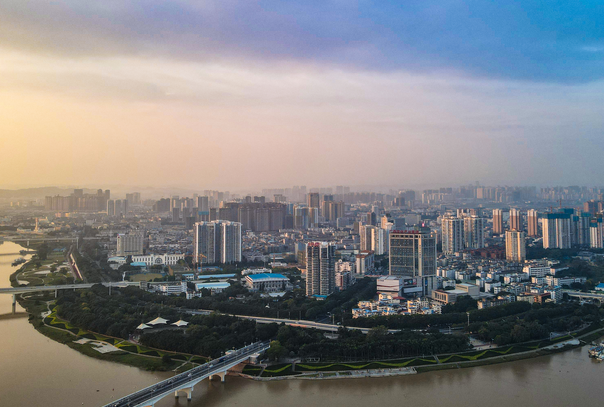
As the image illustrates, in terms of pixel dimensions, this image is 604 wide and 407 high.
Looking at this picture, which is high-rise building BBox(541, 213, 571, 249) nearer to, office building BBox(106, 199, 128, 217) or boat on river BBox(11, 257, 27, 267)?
boat on river BBox(11, 257, 27, 267)

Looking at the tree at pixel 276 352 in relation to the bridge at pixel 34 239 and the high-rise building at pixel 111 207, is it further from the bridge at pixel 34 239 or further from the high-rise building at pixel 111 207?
the high-rise building at pixel 111 207

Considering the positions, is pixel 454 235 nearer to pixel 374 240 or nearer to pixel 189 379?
pixel 374 240

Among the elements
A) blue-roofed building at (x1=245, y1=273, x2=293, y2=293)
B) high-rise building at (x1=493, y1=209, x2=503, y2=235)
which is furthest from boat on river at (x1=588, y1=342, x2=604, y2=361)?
high-rise building at (x1=493, y1=209, x2=503, y2=235)

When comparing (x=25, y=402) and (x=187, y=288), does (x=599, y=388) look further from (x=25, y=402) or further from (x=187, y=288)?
(x=187, y=288)

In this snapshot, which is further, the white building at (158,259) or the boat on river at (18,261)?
the white building at (158,259)

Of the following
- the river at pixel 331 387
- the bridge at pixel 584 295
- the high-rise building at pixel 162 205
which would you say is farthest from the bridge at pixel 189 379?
the high-rise building at pixel 162 205

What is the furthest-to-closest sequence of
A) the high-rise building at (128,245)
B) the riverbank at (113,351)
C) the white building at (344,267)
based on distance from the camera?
the high-rise building at (128,245)
the white building at (344,267)
the riverbank at (113,351)

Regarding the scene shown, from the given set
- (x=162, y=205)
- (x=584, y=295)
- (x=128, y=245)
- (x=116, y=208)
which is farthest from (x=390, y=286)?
(x=162, y=205)
